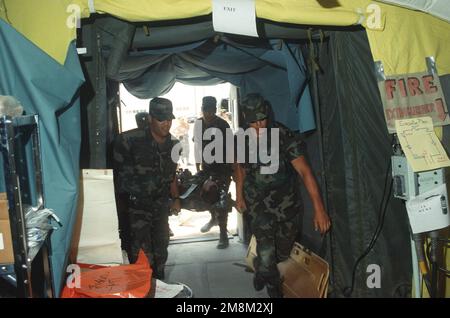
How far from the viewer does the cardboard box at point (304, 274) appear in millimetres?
2574

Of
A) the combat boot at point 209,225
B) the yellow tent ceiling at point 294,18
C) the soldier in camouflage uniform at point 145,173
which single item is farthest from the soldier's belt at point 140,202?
the combat boot at point 209,225

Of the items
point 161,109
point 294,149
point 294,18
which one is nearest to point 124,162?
point 161,109

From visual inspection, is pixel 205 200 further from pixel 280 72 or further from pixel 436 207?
pixel 436 207

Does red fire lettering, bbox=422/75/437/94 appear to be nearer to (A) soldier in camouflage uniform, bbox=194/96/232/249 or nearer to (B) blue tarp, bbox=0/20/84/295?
(B) blue tarp, bbox=0/20/84/295

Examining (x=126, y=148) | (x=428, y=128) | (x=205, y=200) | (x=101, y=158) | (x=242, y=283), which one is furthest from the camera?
(x=205, y=200)

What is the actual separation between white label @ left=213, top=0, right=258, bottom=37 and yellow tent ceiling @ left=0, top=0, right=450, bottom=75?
1.8 inches

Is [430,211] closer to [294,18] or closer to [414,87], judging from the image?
[414,87]

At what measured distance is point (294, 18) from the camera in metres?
1.91

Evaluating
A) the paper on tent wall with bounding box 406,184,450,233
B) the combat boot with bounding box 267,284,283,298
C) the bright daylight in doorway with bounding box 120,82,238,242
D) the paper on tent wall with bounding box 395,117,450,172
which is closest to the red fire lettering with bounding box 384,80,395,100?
the paper on tent wall with bounding box 395,117,450,172

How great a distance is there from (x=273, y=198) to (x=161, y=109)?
1.28 meters

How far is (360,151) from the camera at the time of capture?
7.80ft

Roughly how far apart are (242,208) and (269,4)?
2.13m

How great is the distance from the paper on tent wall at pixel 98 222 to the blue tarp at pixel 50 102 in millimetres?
232
